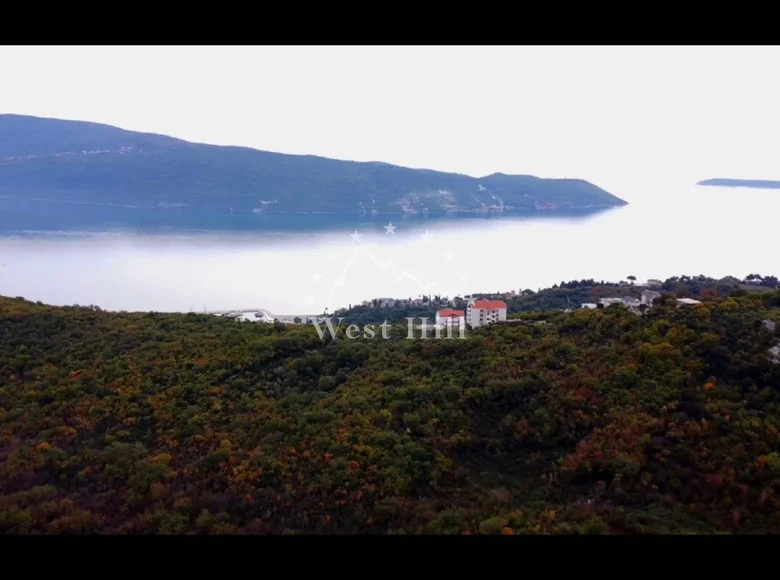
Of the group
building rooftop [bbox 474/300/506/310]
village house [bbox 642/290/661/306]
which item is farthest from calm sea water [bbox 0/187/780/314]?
building rooftop [bbox 474/300/506/310]

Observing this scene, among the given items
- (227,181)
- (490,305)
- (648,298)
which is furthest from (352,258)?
(227,181)

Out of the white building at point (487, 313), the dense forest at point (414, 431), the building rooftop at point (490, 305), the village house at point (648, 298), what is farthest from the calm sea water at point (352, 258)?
the dense forest at point (414, 431)

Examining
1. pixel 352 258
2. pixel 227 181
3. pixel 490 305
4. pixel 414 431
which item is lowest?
pixel 352 258

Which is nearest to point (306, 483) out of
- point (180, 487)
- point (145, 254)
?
point (180, 487)

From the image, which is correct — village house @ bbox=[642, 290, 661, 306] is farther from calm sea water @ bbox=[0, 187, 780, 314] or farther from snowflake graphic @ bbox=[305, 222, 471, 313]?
snowflake graphic @ bbox=[305, 222, 471, 313]

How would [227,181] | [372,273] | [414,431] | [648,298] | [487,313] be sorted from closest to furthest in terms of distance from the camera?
[414,431]
[487,313]
[648,298]
[372,273]
[227,181]

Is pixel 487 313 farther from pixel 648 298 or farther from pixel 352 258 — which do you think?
pixel 352 258
